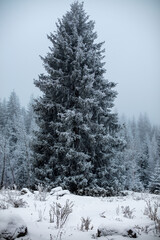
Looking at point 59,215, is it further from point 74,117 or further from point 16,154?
point 16,154

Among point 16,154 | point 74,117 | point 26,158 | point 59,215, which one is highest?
point 74,117

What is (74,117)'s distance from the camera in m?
9.76

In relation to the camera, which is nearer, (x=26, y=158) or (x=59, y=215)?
(x=59, y=215)

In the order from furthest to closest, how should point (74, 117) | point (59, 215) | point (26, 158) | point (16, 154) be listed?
1. point (16, 154)
2. point (26, 158)
3. point (74, 117)
4. point (59, 215)

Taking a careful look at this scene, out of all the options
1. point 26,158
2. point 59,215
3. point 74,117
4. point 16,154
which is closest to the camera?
point 59,215

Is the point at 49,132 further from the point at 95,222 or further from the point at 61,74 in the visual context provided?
the point at 95,222

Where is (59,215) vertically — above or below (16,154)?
below

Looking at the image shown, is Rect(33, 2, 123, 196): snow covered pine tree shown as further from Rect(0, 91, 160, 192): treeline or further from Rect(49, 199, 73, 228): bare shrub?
Rect(49, 199, 73, 228): bare shrub

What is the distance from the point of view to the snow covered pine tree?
30.1 feet

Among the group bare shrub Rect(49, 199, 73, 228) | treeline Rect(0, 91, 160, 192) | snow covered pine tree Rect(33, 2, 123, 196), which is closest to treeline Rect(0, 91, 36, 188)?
treeline Rect(0, 91, 160, 192)

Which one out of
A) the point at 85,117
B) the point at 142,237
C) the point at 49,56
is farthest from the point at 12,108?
the point at 142,237

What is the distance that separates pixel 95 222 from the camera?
11.2ft

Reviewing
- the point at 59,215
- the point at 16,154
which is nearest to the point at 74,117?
the point at 59,215

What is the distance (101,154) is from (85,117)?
275 cm
